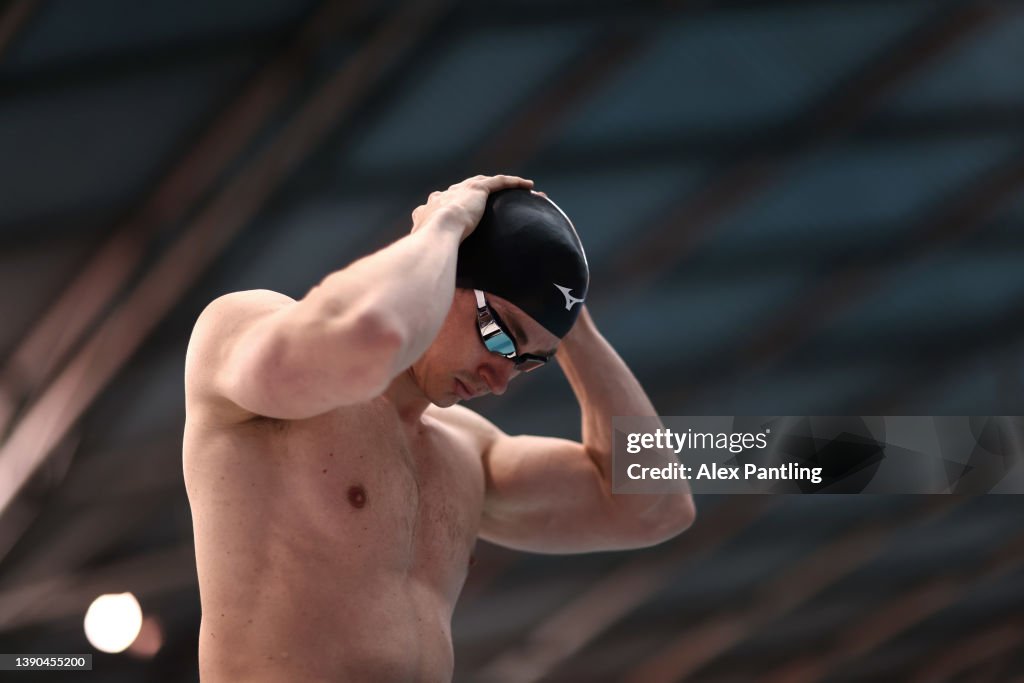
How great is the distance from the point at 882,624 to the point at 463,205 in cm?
833

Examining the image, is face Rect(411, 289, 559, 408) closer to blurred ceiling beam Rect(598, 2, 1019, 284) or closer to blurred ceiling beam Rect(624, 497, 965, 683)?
blurred ceiling beam Rect(598, 2, 1019, 284)

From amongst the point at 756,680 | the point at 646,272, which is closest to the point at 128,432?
the point at 646,272

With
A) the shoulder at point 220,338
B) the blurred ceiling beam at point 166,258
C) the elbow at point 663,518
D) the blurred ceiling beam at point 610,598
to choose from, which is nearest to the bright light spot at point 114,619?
the blurred ceiling beam at point 166,258

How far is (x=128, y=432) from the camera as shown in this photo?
5.68 m

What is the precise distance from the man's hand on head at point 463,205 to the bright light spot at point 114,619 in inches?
188

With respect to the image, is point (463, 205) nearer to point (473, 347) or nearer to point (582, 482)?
point (473, 347)

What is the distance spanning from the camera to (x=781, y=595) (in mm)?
8758

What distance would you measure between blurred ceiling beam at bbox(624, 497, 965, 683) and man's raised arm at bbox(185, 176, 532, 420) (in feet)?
23.0

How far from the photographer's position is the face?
1962 millimetres

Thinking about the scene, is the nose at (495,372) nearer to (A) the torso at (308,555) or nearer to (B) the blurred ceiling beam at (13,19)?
(A) the torso at (308,555)

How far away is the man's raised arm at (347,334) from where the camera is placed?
61.5 inches

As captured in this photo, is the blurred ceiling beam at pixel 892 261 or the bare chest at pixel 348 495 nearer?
the bare chest at pixel 348 495

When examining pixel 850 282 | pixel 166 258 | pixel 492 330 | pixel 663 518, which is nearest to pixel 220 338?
pixel 492 330

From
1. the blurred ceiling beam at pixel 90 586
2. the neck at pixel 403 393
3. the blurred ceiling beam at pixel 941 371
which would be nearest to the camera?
the neck at pixel 403 393
